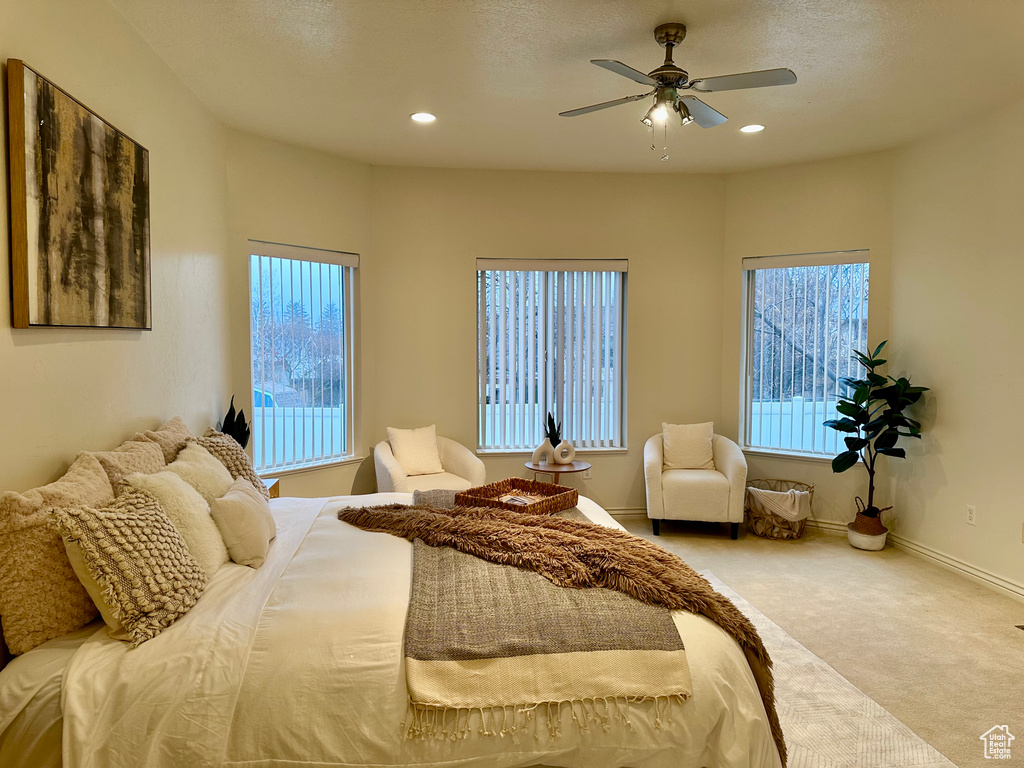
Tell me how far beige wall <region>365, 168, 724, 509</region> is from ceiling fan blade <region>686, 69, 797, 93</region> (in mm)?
2630

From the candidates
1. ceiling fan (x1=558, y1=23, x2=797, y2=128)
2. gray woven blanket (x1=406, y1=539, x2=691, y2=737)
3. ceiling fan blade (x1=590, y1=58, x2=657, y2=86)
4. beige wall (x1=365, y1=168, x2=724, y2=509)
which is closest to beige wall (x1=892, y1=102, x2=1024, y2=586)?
beige wall (x1=365, y1=168, x2=724, y2=509)

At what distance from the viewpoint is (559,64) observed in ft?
10.7

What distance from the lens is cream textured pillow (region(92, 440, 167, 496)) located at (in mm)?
2229

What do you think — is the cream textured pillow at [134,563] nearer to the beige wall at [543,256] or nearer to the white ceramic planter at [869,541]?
the beige wall at [543,256]

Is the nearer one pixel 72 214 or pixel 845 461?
pixel 72 214

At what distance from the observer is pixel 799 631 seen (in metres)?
3.40

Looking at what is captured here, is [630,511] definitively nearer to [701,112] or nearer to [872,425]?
[872,425]

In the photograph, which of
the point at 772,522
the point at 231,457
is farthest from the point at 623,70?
the point at 772,522

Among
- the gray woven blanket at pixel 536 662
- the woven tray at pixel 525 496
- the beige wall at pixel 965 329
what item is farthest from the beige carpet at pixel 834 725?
the beige wall at pixel 965 329

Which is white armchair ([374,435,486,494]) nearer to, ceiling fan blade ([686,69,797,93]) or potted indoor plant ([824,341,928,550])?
potted indoor plant ([824,341,928,550])

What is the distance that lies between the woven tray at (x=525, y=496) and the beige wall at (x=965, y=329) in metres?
2.63

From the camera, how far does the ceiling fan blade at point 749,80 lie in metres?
2.66

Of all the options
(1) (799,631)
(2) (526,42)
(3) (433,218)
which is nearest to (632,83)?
(2) (526,42)

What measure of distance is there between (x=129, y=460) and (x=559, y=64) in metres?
2.53
